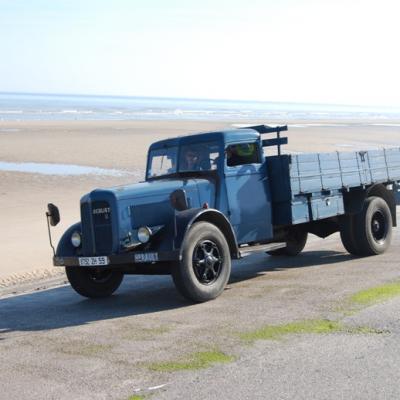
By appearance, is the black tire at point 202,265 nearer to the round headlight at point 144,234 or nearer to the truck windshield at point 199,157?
the round headlight at point 144,234

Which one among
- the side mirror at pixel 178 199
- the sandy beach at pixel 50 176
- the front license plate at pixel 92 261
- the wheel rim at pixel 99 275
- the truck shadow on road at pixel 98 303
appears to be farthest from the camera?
the sandy beach at pixel 50 176

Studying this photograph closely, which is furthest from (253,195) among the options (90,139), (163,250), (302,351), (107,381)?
(90,139)

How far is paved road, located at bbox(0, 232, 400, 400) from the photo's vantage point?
233 inches

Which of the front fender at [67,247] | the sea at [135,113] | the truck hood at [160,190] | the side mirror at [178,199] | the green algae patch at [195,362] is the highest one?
the sea at [135,113]

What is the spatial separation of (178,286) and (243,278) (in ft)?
7.08

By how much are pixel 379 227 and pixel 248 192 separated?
3127 mm

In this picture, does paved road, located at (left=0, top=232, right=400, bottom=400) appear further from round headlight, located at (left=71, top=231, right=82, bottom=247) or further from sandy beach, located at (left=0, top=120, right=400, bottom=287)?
sandy beach, located at (left=0, top=120, right=400, bottom=287)

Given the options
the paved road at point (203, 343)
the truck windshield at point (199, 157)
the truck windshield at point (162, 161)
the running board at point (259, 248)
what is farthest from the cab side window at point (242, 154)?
the paved road at point (203, 343)

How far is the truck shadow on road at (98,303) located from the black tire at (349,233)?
8.4 inches

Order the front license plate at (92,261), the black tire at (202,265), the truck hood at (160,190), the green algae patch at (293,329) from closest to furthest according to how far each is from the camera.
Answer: the green algae patch at (293,329)
the black tire at (202,265)
the front license plate at (92,261)
the truck hood at (160,190)

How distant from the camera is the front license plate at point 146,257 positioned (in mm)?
8891

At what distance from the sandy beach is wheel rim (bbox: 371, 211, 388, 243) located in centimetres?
508

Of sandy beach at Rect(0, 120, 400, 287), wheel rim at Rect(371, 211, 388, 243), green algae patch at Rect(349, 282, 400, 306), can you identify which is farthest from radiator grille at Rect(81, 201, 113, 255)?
wheel rim at Rect(371, 211, 388, 243)

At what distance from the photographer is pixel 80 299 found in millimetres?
10102
